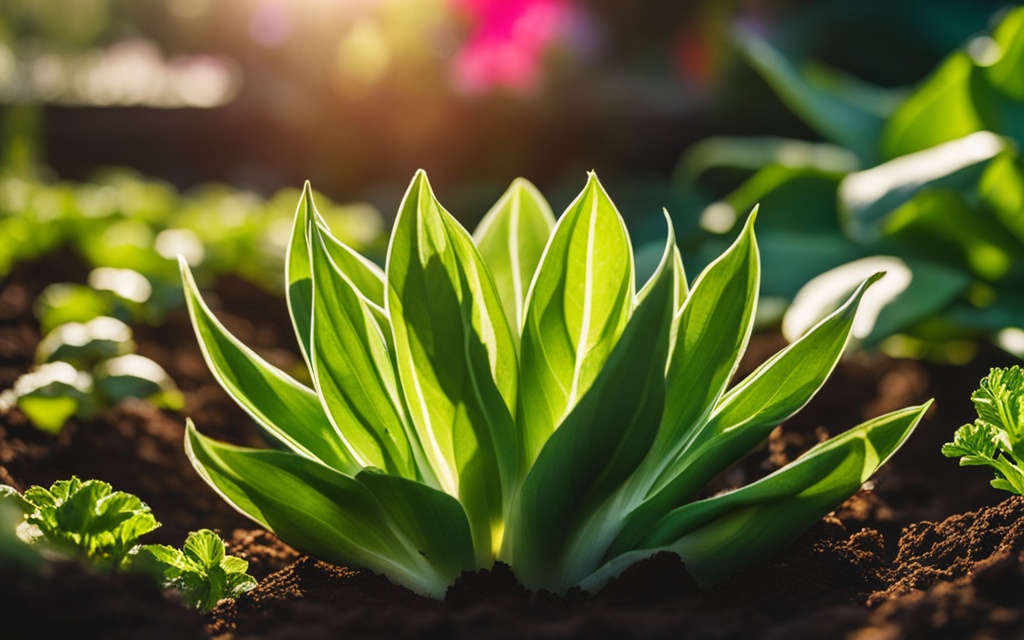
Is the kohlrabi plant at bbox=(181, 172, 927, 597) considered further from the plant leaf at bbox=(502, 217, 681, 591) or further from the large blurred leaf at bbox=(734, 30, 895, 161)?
the large blurred leaf at bbox=(734, 30, 895, 161)

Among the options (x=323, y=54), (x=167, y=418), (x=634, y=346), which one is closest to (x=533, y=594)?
(x=634, y=346)

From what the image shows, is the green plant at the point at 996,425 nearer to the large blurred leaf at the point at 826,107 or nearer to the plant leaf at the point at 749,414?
the plant leaf at the point at 749,414

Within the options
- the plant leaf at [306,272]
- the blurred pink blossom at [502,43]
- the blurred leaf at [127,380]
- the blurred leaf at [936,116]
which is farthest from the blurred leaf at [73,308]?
the blurred pink blossom at [502,43]

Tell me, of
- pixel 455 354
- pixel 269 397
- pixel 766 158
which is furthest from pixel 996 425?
pixel 766 158

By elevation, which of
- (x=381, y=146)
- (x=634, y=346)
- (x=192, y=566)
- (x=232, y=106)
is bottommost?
(x=192, y=566)

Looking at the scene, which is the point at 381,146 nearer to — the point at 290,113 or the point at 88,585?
the point at 290,113

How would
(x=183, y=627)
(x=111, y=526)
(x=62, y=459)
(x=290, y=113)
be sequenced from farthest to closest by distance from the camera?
1. (x=290, y=113)
2. (x=62, y=459)
3. (x=111, y=526)
4. (x=183, y=627)

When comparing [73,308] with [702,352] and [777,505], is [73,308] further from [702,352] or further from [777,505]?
[777,505]
